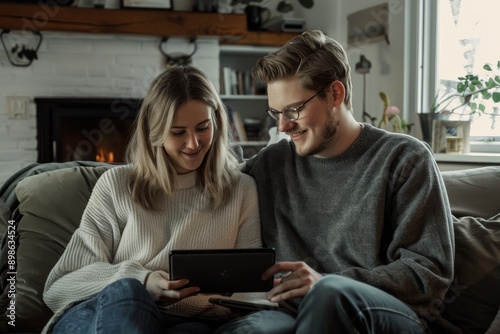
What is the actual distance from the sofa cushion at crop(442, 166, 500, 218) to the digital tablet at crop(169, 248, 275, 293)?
0.68 meters

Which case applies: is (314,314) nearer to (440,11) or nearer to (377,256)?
(377,256)

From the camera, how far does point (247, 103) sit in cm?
502

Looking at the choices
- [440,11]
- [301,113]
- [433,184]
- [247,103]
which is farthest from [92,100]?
[433,184]

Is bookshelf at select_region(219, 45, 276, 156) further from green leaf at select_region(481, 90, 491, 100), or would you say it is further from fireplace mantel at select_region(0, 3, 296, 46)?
green leaf at select_region(481, 90, 491, 100)

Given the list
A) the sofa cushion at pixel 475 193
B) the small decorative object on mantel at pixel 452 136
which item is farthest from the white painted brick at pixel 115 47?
the sofa cushion at pixel 475 193

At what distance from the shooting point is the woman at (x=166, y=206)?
62.9 inches

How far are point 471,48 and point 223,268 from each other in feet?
8.29

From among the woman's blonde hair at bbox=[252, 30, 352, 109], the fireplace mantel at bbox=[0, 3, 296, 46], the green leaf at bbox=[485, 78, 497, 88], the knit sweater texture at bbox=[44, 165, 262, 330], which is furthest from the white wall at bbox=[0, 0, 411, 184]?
the knit sweater texture at bbox=[44, 165, 262, 330]

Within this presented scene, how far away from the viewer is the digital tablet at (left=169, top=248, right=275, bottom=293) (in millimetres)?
1408

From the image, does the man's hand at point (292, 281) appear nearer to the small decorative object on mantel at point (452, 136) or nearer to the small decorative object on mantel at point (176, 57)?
the small decorative object on mantel at point (452, 136)

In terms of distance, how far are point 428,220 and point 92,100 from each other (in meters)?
3.15

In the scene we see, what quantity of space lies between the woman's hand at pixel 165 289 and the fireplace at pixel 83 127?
2788 millimetres

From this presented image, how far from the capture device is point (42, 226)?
187 centimetres

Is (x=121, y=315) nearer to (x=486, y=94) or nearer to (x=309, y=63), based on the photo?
(x=309, y=63)
